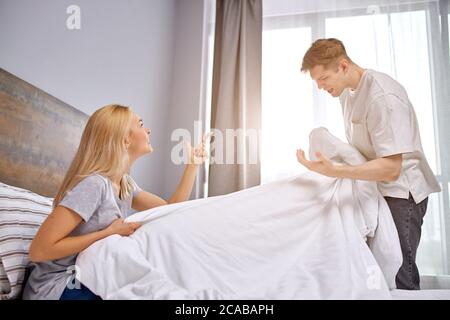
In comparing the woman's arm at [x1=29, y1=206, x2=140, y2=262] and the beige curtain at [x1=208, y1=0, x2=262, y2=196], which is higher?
the beige curtain at [x1=208, y1=0, x2=262, y2=196]

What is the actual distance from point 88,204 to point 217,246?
1.27 feet

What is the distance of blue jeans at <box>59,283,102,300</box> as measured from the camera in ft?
3.06

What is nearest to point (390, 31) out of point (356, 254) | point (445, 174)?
point (445, 174)

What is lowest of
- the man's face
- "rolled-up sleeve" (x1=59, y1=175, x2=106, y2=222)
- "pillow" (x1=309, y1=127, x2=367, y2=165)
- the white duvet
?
the white duvet

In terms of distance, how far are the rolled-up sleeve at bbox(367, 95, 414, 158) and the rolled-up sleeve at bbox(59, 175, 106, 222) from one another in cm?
93

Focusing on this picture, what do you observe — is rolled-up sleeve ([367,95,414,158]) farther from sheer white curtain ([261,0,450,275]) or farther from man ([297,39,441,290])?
sheer white curtain ([261,0,450,275])

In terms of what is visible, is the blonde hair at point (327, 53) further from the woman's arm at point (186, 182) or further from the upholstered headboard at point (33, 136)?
the upholstered headboard at point (33, 136)

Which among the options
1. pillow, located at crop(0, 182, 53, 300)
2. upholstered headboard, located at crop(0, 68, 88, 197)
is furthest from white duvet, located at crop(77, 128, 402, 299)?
upholstered headboard, located at crop(0, 68, 88, 197)

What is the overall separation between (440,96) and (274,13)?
142 centimetres

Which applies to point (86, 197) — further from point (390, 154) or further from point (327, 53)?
point (327, 53)

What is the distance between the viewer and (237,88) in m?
2.93

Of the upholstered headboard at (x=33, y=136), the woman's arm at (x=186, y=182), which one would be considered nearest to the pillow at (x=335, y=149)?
the woman's arm at (x=186, y=182)

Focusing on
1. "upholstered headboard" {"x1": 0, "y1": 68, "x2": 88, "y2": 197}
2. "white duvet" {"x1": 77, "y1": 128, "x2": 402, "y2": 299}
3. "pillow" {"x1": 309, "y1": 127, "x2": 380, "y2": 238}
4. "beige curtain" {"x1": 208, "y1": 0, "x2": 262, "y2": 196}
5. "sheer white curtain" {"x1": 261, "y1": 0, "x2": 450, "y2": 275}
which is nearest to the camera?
"white duvet" {"x1": 77, "y1": 128, "x2": 402, "y2": 299}

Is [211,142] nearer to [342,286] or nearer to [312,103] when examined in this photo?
[312,103]
